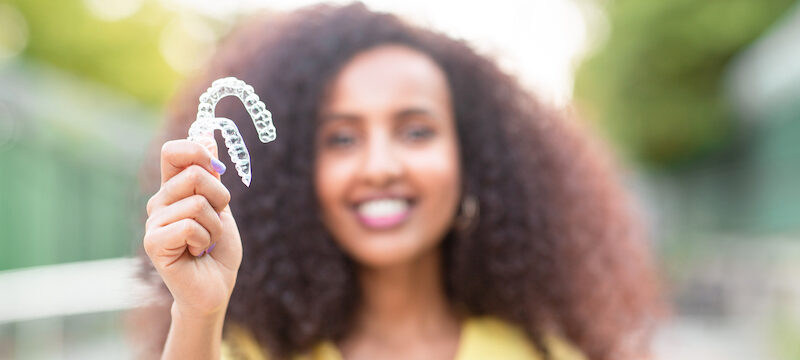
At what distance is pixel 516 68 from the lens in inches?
110

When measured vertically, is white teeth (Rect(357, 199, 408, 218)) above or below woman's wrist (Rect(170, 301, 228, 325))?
above

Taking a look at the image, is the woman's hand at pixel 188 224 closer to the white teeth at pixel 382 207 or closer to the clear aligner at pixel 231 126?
the clear aligner at pixel 231 126

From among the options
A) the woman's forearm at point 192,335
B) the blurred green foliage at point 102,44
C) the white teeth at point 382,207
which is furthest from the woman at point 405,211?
the blurred green foliage at point 102,44

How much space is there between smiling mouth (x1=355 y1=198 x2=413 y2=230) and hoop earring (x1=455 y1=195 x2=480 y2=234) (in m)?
0.33

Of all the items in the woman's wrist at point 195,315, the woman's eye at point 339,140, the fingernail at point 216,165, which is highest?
the woman's eye at point 339,140

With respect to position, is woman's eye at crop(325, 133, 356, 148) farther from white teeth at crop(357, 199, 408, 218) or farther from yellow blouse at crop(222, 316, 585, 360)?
yellow blouse at crop(222, 316, 585, 360)

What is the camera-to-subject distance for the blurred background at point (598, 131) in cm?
466

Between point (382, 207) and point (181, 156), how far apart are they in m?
0.98

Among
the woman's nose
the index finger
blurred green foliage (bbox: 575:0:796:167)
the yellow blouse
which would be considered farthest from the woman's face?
blurred green foliage (bbox: 575:0:796:167)

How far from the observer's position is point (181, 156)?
4.41 ft

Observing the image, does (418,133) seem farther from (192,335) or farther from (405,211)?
(192,335)

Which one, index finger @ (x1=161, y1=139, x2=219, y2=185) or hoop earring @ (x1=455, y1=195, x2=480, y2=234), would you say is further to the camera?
hoop earring @ (x1=455, y1=195, x2=480, y2=234)

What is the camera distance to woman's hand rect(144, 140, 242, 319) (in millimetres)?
1343

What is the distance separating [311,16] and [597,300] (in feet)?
4.40
